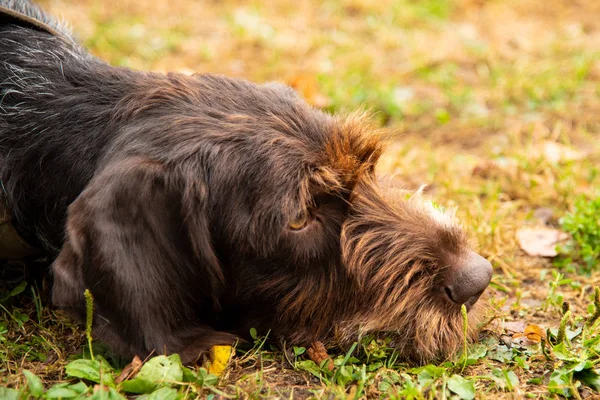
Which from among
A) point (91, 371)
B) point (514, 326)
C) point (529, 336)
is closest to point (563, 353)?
point (529, 336)

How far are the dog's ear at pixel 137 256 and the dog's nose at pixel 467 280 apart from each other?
3.73 ft

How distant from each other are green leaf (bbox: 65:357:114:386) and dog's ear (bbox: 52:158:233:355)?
13cm

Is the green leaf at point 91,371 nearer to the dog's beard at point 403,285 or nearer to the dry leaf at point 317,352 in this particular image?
the dry leaf at point 317,352

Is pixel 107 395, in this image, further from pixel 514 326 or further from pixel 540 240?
pixel 540 240

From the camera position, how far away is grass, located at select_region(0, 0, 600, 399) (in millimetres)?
3508

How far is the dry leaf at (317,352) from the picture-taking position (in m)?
3.67

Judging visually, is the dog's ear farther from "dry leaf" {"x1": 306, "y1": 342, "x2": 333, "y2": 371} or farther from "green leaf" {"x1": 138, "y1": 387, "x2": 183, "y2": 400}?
"dry leaf" {"x1": 306, "y1": 342, "x2": 333, "y2": 371}

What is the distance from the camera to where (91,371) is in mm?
3430

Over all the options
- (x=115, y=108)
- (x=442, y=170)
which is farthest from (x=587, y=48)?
(x=115, y=108)

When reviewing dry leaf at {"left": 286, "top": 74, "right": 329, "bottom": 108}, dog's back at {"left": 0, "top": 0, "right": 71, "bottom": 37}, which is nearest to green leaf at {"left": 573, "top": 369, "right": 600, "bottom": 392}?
dog's back at {"left": 0, "top": 0, "right": 71, "bottom": 37}

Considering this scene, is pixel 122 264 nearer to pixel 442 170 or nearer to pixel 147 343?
pixel 147 343

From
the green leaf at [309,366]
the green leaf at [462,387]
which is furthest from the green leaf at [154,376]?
the green leaf at [462,387]

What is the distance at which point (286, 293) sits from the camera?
3627 millimetres

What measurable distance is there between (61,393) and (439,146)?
4.52 m
